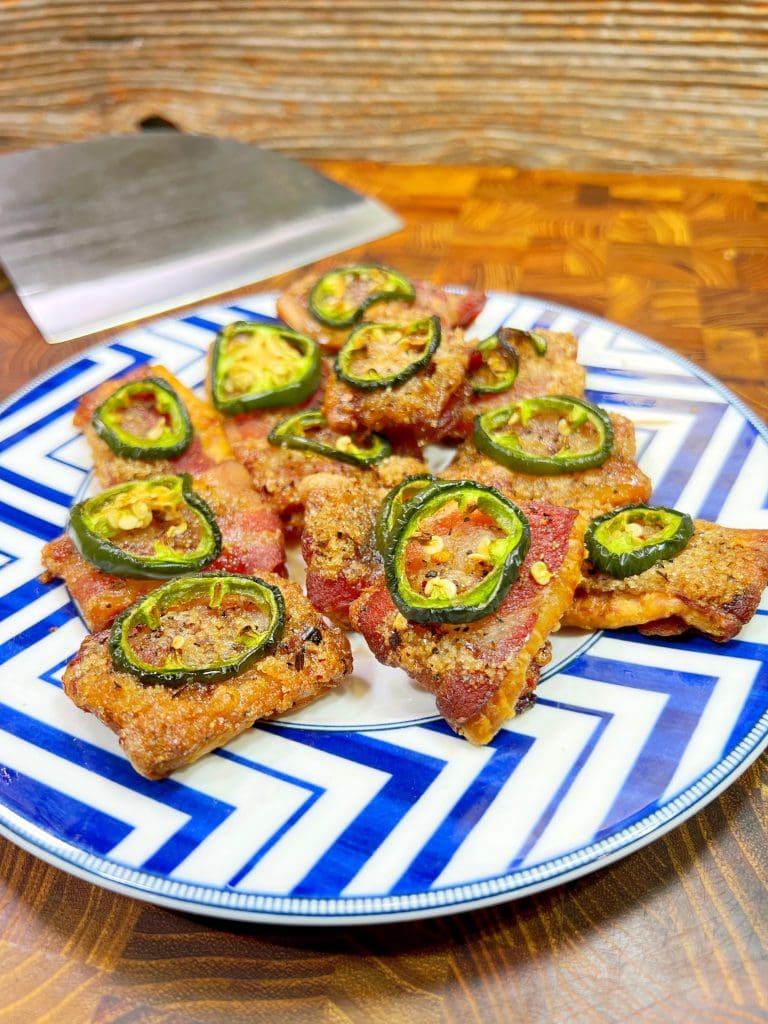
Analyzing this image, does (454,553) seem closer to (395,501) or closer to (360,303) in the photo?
(395,501)

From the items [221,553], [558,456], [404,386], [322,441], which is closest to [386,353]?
[404,386]

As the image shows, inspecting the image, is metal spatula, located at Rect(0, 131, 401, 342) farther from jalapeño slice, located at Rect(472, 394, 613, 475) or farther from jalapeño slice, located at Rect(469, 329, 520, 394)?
jalapeño slice, located at Rect(472, 394, 613, 475)

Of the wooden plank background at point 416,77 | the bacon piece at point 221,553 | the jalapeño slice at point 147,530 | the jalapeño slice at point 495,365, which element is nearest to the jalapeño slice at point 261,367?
the bacon piece at point 221,553

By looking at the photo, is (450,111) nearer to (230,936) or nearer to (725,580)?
(725,580)

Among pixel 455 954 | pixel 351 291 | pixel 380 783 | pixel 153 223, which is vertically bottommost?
pixel 455 954

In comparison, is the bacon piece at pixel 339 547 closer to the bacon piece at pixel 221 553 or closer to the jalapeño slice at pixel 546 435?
the bacon piece at pixel 221 553

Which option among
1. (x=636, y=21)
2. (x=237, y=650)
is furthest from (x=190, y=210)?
(x=237, y=650)
